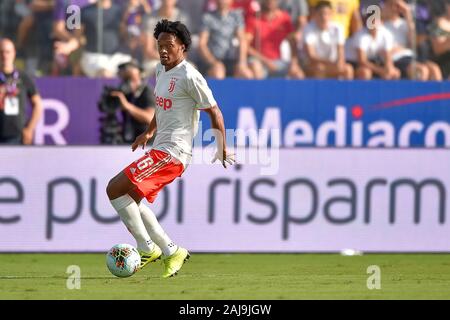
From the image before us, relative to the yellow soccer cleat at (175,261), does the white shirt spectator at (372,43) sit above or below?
above

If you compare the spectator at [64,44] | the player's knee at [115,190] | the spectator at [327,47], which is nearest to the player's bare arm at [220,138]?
the player's knee at [115,190]

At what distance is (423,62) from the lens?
17.0m

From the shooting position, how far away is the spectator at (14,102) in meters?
15.8

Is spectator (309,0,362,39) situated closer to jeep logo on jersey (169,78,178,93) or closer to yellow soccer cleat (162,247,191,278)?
jeep logo on jersey (169,78,178,93)

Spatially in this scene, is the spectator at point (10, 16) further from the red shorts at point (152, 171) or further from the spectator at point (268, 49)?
the red shorts at point (152, 171)

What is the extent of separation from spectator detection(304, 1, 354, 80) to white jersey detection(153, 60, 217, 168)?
600cm

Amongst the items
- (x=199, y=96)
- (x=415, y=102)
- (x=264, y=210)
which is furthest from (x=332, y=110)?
(x=199, y=96)

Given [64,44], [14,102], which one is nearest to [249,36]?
[64,44]

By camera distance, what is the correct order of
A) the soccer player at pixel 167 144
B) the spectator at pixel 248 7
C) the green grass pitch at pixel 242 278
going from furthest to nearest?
the spectator at pixel 248 7 → the soccer player at pixel 167 144 → the green grass pitch at pixel 242 278

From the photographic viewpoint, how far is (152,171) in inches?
429

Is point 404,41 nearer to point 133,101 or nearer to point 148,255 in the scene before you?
point 133,101

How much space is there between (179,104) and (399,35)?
6685mm

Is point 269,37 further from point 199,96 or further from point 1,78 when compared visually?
point 199,96
